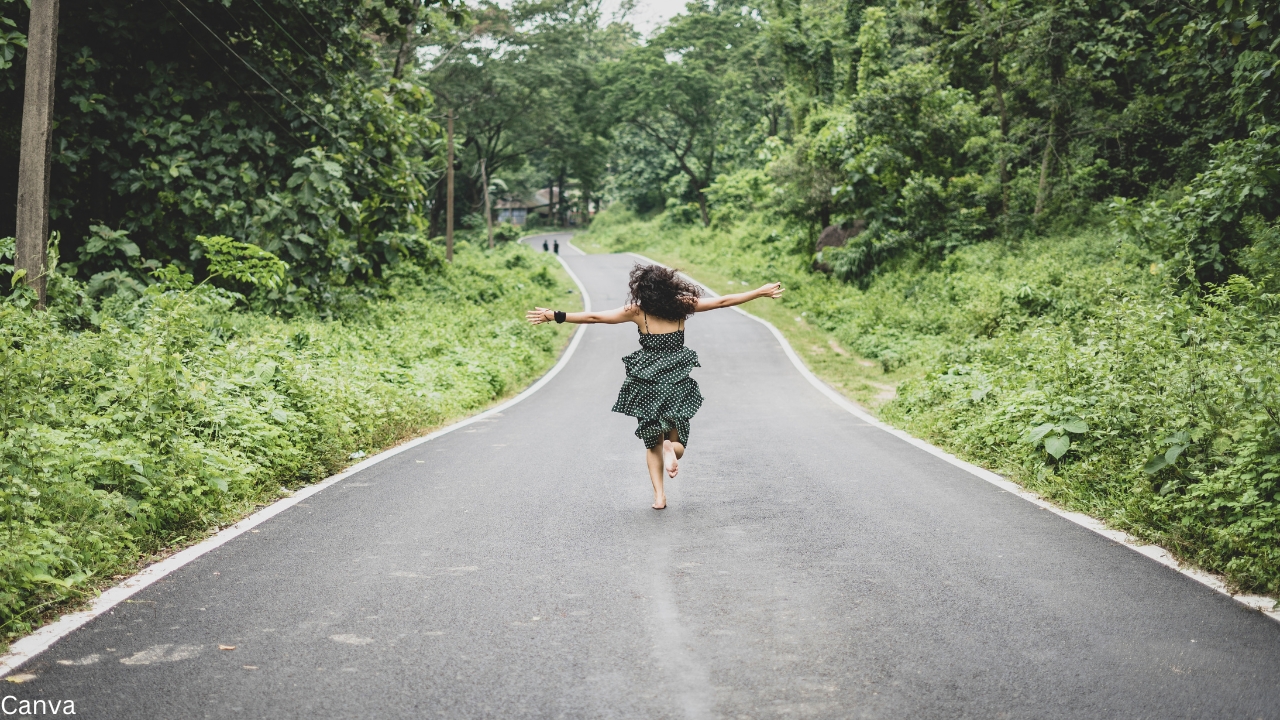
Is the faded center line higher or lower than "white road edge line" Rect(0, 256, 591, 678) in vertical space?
higher

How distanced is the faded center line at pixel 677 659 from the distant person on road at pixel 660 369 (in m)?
1.88

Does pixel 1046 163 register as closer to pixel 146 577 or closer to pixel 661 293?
pixel 661 293

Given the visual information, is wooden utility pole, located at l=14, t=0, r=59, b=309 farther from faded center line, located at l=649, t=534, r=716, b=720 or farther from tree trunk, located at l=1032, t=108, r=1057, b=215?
tree trunk, located at l=1032, t=108, r=1057, b=215

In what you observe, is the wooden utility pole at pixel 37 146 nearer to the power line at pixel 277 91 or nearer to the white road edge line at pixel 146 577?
the white road edge line at pixel 146 577

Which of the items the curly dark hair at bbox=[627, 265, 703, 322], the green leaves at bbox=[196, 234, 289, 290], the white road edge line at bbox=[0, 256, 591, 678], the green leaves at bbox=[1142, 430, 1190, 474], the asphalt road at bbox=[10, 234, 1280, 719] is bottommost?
the white road edge line at bbox=[0, 256, 591, 678]

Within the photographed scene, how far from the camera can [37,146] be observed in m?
8.71

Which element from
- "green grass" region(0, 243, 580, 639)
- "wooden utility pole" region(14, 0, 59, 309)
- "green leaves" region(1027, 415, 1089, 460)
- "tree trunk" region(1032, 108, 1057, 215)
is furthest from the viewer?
"tree trunk" region(1032, 108, 1057, 215)

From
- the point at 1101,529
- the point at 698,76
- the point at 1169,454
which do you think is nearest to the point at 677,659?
the point at 1101,529

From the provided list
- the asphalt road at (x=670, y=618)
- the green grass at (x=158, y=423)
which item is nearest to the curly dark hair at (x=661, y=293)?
the asphalt road at (x=670, y=618)

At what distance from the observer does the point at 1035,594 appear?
476cm

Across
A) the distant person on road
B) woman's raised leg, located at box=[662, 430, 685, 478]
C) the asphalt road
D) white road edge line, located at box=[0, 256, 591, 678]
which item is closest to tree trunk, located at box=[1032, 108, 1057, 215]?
the asphalt road

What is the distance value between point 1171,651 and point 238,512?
5.72 metres

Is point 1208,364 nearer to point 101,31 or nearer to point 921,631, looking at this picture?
point 921,631

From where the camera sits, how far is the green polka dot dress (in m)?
6.91
